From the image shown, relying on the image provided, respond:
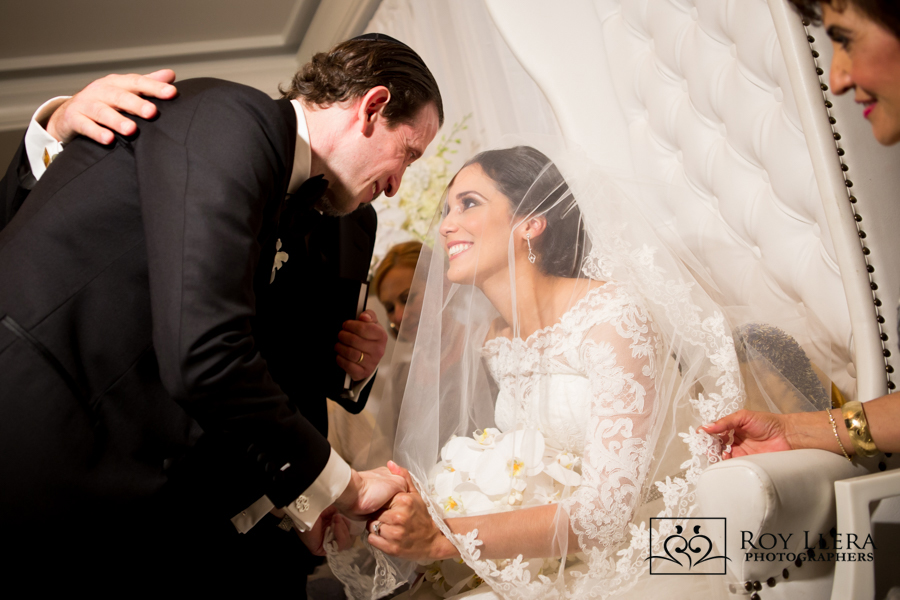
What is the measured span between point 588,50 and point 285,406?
1704 millimetres

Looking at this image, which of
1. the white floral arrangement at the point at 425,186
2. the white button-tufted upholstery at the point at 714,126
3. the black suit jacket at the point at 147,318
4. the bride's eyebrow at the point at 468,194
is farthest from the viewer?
the white floral arrangement at the point at 425,186

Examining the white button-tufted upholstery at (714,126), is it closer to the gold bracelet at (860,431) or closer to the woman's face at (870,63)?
the gold bracelet at (860,431)

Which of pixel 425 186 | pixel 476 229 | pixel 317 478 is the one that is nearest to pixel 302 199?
pixel 476 229

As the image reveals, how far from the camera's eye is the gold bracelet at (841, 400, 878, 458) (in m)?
1.14

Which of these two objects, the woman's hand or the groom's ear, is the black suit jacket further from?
the woman's hand

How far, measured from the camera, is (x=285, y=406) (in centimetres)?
108

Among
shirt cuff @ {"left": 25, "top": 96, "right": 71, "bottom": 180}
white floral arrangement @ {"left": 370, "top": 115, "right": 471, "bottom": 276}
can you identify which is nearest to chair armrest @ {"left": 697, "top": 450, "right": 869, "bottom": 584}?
shirt cuff @ {"left": 25, "top": 96, "right": 71, "bottom": 180}

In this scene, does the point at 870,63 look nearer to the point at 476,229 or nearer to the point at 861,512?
the point at 861,512

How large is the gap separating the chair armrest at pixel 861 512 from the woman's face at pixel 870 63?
57 centimetres

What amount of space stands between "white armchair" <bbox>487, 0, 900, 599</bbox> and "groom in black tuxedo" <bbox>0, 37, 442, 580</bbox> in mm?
786

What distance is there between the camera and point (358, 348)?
1785 millimetres

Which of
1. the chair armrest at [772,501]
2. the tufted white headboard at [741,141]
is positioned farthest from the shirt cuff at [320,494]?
the tufted white headboard at [741,141]

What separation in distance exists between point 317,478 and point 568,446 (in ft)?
1.88

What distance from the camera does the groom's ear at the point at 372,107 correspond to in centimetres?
139
